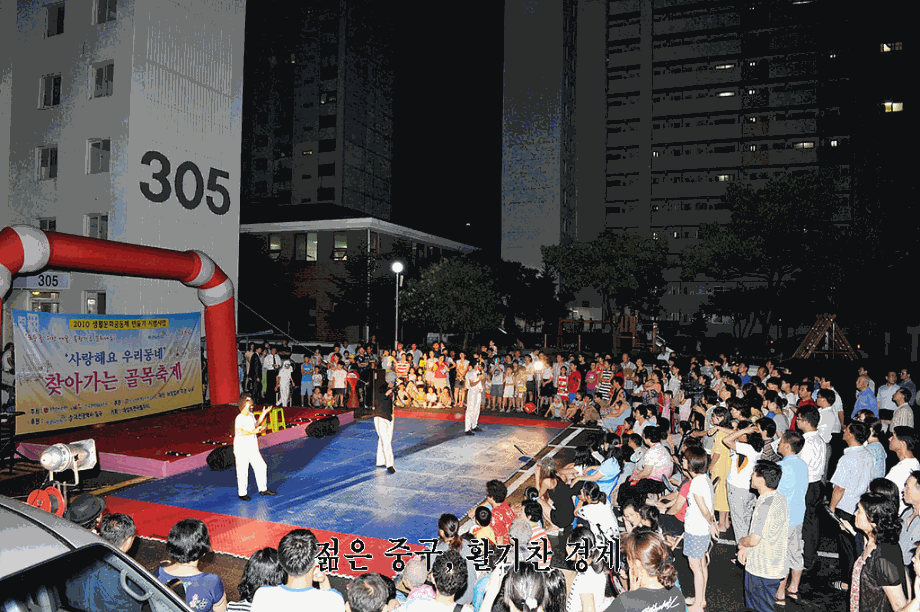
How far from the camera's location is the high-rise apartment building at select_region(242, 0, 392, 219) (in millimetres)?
62000

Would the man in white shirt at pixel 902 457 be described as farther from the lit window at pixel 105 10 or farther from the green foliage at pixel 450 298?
the green foliage at pixel 450 298

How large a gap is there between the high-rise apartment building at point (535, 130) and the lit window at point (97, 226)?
48.9m

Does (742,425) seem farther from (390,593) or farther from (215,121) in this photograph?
(215,121)

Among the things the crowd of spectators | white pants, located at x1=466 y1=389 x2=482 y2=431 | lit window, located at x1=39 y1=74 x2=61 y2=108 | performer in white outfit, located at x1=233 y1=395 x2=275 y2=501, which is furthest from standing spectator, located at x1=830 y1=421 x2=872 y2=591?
lit window, located at x1=39 y1=74 x2=61 y2=108

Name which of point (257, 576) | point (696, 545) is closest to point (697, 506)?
point (696, 545)

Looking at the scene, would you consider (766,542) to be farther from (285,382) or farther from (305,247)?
(305,247)

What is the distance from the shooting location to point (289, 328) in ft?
128

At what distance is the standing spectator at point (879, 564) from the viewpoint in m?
3.94

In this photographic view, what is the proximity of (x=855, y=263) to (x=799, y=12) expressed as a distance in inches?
1676

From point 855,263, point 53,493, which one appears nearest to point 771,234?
point 855,263

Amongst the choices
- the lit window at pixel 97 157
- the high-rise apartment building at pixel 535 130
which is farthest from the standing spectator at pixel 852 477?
the high-rise apartment building at pixel 535 130

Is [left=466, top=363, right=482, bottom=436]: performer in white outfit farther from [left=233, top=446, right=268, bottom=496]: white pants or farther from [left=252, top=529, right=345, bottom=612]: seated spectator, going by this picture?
[left=252, top=529, right=345, bottom=612]: seated spectator

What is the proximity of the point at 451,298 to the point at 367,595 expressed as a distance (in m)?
29.4

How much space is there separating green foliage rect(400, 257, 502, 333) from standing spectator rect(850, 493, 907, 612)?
28.9 meters
